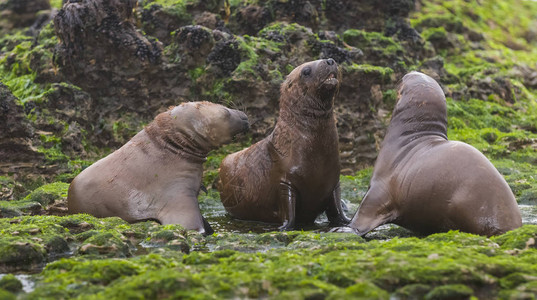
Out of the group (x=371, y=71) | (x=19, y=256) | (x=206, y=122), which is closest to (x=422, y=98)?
(x=206, y=122)

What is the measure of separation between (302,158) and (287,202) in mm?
573

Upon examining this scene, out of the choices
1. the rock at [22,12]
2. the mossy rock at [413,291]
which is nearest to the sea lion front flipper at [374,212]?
the mossy rock at [413,291]

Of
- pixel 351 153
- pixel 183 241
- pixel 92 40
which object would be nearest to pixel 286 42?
pixel 351 153

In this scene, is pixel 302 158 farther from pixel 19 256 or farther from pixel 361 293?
pixel 361 293

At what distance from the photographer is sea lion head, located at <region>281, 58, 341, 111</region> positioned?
742 cm

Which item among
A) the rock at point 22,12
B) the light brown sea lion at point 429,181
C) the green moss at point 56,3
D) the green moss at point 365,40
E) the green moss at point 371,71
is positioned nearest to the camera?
the light brown sea lion at point 429,181

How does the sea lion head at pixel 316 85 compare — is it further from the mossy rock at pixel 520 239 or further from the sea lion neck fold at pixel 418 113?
the mossy rock at pixel 520 239

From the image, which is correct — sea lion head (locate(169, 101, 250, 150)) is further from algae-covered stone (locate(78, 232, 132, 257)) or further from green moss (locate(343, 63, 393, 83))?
green moss (locate(343, 63, 393, 83))

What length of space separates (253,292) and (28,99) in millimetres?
7991

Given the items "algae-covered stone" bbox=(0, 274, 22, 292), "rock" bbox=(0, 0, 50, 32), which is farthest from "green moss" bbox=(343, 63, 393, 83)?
"rock" bbox=(0, 0, 50, 32)

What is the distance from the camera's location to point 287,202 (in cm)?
741

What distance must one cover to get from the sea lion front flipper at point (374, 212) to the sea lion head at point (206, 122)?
2317 mm

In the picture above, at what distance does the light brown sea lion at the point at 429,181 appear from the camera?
5.69 metres

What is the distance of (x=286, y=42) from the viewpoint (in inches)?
445
